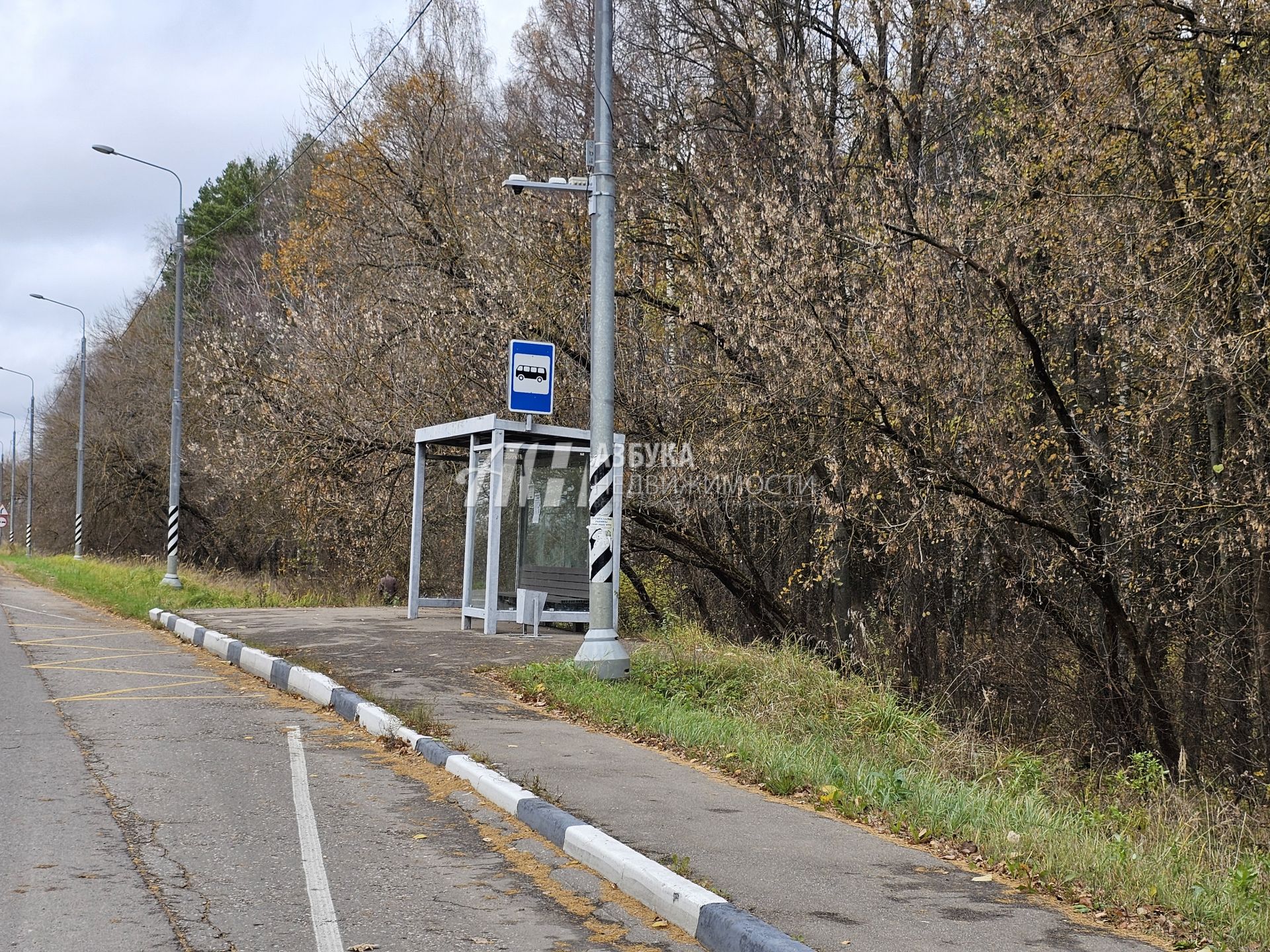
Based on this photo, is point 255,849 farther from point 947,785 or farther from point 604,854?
point 947,785

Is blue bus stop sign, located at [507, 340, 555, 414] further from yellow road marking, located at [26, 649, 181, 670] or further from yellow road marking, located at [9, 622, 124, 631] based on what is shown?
yellow road marking, located at [9, 622, 124, 631]

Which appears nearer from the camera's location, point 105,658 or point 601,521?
point 601,521

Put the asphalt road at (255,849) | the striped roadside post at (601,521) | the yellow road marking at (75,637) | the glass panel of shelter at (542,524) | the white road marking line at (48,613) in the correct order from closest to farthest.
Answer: the asphalt road at (255,849) → the striped roadside post at (601,521) → the yellow road marking at (75,637) → the glass panel of shelter at (542,524) → the white road marking line at (48,613)

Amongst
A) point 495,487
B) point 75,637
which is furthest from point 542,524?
point 75,637

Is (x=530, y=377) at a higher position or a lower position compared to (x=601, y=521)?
higher

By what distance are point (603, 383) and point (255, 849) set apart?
259 inches

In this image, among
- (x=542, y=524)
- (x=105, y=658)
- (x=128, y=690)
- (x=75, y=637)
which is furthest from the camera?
(x=75, y=637)

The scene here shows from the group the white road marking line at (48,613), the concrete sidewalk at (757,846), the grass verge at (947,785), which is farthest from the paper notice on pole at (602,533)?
the white road marking line at (48,613)

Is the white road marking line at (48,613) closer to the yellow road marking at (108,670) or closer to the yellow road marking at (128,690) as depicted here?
the yellow road marking at (108,670)

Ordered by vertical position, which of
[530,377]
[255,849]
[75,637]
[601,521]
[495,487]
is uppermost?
[530,377]

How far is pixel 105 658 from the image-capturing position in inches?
539

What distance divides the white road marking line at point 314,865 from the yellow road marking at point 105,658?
632 centimetres

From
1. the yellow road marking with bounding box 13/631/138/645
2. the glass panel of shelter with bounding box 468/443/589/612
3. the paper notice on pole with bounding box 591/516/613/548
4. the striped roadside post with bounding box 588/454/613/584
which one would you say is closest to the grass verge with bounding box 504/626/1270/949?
the striped roadside post with bounding box 588/454/613/584

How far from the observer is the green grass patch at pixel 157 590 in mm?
20984
